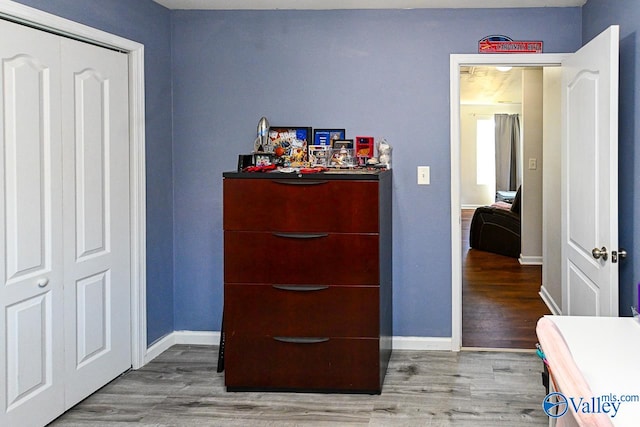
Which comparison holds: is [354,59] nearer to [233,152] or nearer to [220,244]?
[233,152]

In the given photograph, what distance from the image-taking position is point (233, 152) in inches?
153

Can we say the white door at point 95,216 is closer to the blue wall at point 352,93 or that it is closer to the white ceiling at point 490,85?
the blue wall at point 352,93

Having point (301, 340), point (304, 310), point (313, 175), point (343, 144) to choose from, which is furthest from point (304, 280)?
point (343, 144)

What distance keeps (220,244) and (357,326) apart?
1269 millimetres

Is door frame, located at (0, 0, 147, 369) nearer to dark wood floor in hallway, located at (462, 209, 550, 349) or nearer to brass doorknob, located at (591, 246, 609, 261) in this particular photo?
dark wood floor in hallway, located at (462, 209, 550, 349)

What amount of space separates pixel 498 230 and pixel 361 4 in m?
4.73

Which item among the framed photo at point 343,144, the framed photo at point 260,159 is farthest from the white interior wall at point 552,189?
the framed photo at point 260,159

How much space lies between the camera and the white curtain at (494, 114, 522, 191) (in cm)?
1191

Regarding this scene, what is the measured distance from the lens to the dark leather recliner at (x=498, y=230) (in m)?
7.38

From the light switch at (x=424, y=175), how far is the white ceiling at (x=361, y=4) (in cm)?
100

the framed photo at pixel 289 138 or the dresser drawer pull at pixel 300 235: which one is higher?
the framed photo at pixel 289 138

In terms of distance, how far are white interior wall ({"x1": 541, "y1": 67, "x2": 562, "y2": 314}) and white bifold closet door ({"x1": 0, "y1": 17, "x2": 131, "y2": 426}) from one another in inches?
132

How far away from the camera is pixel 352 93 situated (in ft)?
12.5

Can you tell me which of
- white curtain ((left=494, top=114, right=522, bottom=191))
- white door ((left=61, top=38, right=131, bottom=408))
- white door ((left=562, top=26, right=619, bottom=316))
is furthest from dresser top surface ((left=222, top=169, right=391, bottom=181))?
white curtain ((left=494, top=114, right=522, bottom=191))
